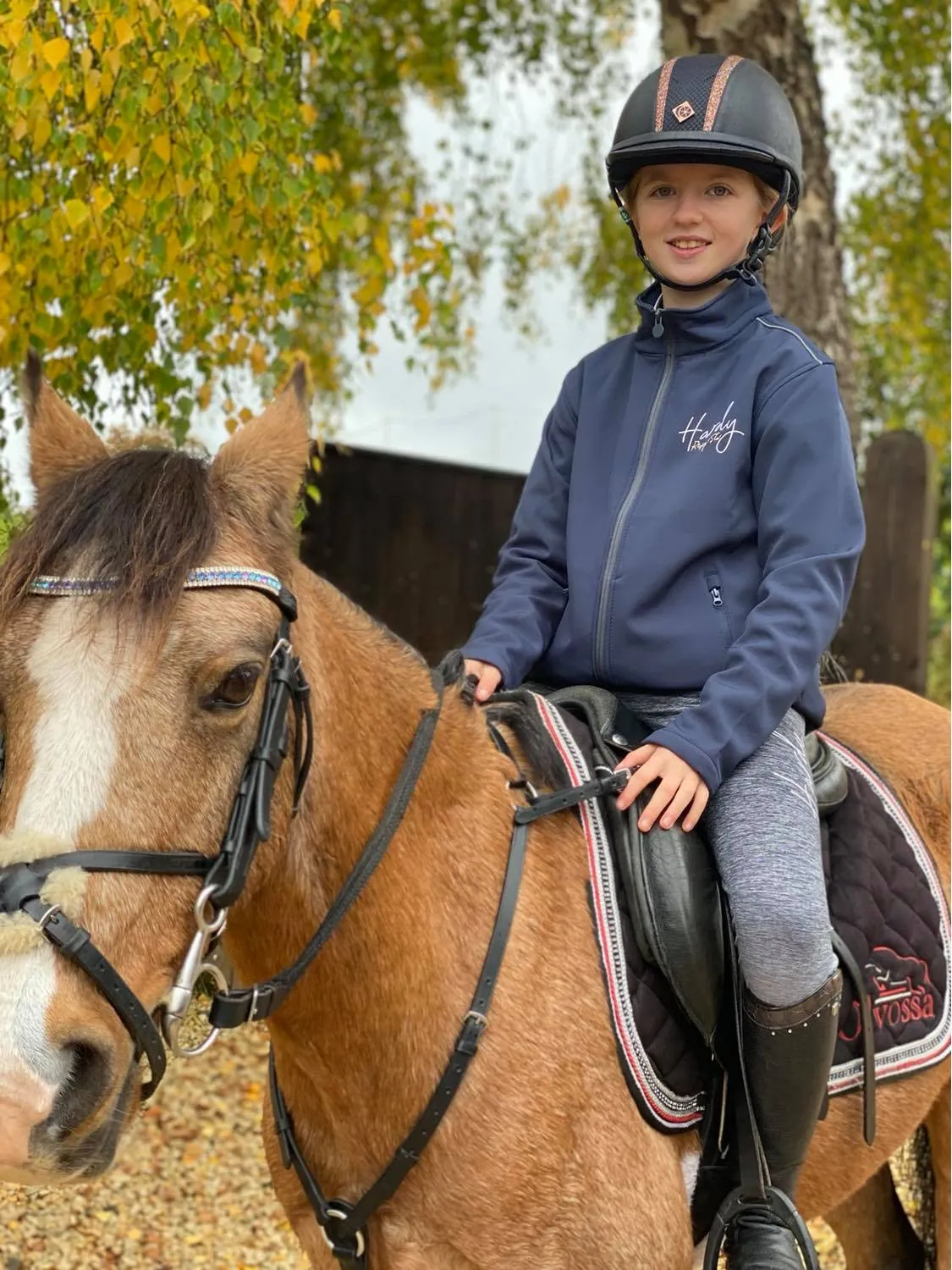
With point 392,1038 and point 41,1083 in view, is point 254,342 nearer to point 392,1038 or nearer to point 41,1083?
point 392,1038

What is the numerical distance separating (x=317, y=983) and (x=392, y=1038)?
0.15 metres

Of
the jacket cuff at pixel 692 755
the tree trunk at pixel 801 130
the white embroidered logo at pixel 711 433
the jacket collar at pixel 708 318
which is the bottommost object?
the jacket cuff at pixel 692 755

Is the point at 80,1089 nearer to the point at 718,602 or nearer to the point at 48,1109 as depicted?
the point at 48,1109

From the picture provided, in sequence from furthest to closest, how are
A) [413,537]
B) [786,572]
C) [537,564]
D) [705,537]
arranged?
[413,537]
[537,564]
[705,537]
[786,572]

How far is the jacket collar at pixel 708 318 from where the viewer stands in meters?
2.54

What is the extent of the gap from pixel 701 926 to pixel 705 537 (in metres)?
0.73

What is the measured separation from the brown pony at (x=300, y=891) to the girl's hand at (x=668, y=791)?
0.15m

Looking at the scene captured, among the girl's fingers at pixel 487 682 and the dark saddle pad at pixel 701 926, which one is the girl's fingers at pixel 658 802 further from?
the girl's fingers at pixel 487 682

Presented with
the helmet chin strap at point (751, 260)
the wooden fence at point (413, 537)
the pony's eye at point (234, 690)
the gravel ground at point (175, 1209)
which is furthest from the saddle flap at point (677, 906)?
the wooden fence at point (413, 537)

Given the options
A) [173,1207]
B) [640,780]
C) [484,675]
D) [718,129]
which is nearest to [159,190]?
[718,129]

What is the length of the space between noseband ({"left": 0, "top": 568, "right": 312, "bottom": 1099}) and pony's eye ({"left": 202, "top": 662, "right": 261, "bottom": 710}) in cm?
4

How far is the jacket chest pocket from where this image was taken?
94.0 inches

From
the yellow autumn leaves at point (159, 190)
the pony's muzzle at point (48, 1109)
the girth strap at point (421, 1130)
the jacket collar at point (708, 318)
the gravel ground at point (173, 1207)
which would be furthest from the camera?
the gravel ground at point (173, 1207)

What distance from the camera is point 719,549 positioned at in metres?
2.45
